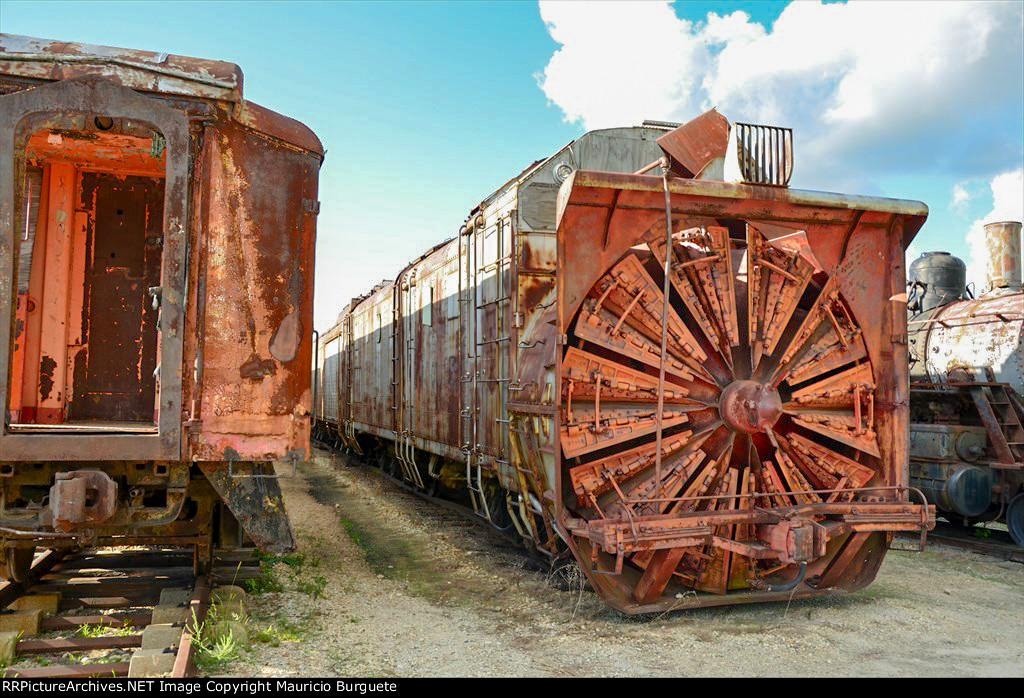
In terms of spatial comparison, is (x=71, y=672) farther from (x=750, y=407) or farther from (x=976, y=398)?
(x=976, y=398)

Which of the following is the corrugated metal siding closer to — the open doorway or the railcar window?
the railcar window

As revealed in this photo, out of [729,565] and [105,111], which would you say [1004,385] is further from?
[105,111]

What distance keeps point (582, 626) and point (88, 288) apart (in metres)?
4.93

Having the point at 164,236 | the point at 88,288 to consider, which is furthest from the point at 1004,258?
the point at 88,288

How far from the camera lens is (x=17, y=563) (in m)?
5.52

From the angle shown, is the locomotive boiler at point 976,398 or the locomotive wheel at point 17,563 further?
the locomotive boiler at point 976,398

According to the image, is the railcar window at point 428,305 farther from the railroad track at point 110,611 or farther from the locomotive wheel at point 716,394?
the locomotive wheel at point 716,394

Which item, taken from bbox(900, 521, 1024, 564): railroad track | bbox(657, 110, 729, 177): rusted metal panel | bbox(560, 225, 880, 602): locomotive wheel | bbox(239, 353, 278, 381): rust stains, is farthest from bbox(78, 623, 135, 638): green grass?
bbox(900, 521, 1024, 564): railroad track

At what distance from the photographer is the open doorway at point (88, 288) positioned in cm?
617

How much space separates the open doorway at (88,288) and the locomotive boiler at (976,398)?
29.4 feet

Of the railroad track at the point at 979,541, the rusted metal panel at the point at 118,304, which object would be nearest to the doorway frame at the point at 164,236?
the rusted metal panel at the point at 118,304

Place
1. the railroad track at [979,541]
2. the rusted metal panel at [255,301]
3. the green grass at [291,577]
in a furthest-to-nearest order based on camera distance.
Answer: the railroad track at [979,541], the green grass at [291,577], the rusted metal panel at [255,301]

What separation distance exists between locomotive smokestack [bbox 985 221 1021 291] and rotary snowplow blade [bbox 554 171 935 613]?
613cm

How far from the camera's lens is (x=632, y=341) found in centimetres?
544
